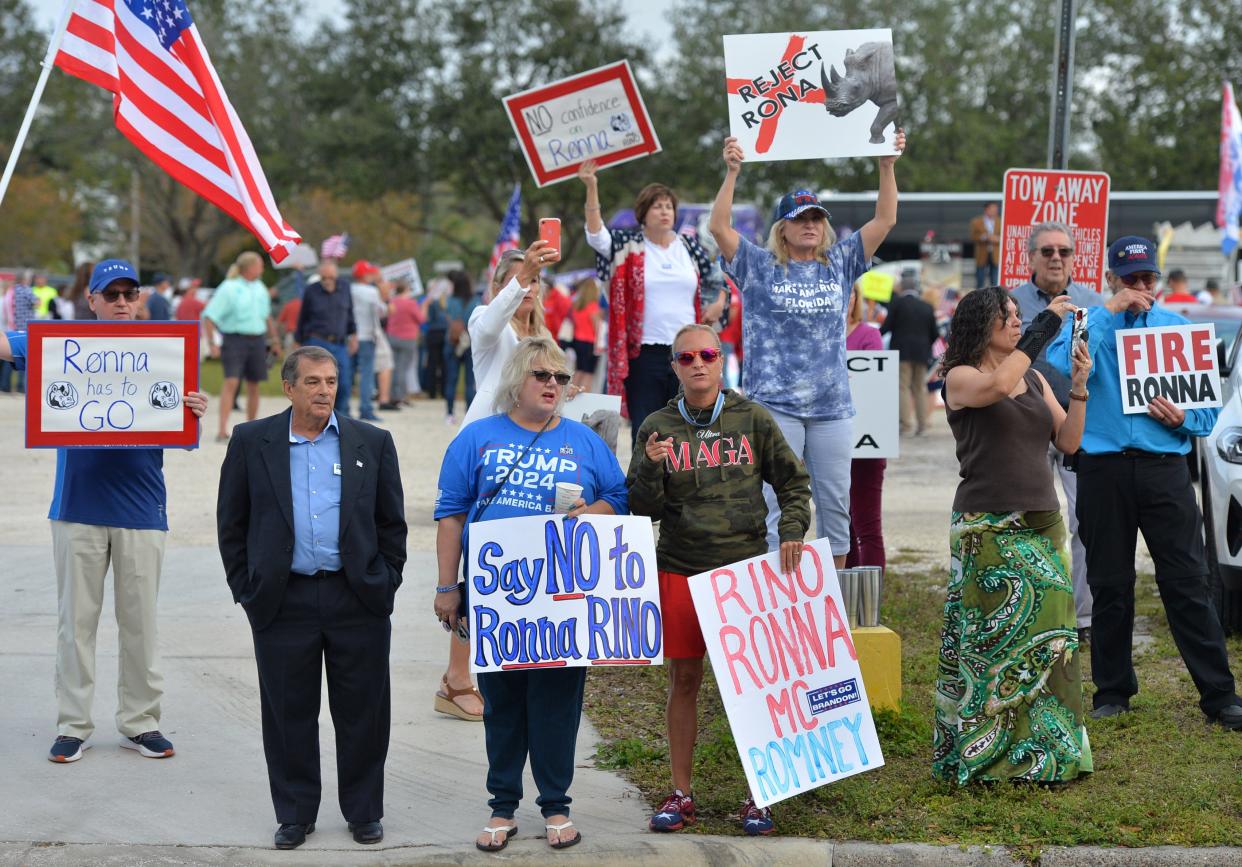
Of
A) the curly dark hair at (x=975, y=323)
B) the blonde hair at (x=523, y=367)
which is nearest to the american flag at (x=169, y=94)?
the blonde hair at (x=523, y=367)

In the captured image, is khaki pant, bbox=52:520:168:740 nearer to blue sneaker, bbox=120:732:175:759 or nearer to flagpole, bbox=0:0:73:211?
blue sneaker, bbox=120:732:175:759

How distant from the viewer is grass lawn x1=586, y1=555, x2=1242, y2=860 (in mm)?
5520

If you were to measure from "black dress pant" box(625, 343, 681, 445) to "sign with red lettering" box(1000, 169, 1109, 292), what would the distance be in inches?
78.6

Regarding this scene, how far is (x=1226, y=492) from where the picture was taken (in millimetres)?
7875

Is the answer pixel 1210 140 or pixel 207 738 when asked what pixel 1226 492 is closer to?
pixel 207 738

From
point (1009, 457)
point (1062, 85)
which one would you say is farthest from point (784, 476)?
point (1062, 85)

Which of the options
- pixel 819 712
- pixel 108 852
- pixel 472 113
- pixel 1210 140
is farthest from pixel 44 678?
pixel 1210 140

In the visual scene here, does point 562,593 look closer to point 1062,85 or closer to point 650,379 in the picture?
point 650,379

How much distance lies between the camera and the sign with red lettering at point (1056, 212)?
352 inches

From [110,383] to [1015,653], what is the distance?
3632mm

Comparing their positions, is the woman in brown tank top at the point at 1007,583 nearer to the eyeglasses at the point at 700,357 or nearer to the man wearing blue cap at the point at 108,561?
the eyeglasses at the point at 700,357

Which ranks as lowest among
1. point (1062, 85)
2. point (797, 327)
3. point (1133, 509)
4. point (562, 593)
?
point (562, 593)

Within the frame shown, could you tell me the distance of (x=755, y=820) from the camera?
559 centimetres

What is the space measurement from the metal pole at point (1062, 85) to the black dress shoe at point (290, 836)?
618 cm
